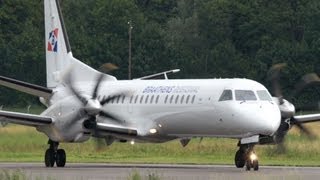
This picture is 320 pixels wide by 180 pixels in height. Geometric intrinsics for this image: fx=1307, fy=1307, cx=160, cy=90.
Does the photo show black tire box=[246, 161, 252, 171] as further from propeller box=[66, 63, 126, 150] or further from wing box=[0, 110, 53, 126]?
wing box=[0, 110, 53, 126]

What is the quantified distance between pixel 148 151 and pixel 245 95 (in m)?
12.2

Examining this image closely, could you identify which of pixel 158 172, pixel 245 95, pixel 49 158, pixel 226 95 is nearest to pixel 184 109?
pixel 226 95

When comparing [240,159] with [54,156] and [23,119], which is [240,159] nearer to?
[54,156]

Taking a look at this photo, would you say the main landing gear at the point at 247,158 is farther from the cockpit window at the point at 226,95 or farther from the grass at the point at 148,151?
the grass at the point at 148,151

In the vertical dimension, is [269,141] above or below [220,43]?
above

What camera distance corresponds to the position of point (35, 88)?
44.1 metres

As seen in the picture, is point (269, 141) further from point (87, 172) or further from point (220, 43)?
point (220, 43)

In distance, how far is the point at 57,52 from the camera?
48.4 meters

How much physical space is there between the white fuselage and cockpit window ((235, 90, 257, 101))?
0.12 meters

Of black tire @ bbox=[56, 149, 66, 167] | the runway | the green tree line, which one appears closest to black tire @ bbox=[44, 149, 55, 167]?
black tire @ bbox=[56, 149, 66, 167]

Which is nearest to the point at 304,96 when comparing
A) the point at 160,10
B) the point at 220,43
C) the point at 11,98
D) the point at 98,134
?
the point at 220,43

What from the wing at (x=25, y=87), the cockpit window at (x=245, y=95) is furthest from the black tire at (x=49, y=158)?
the cockpit window at (x=245, y=95)

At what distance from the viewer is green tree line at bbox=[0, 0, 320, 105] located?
89062mm

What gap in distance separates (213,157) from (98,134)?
29.8ft
